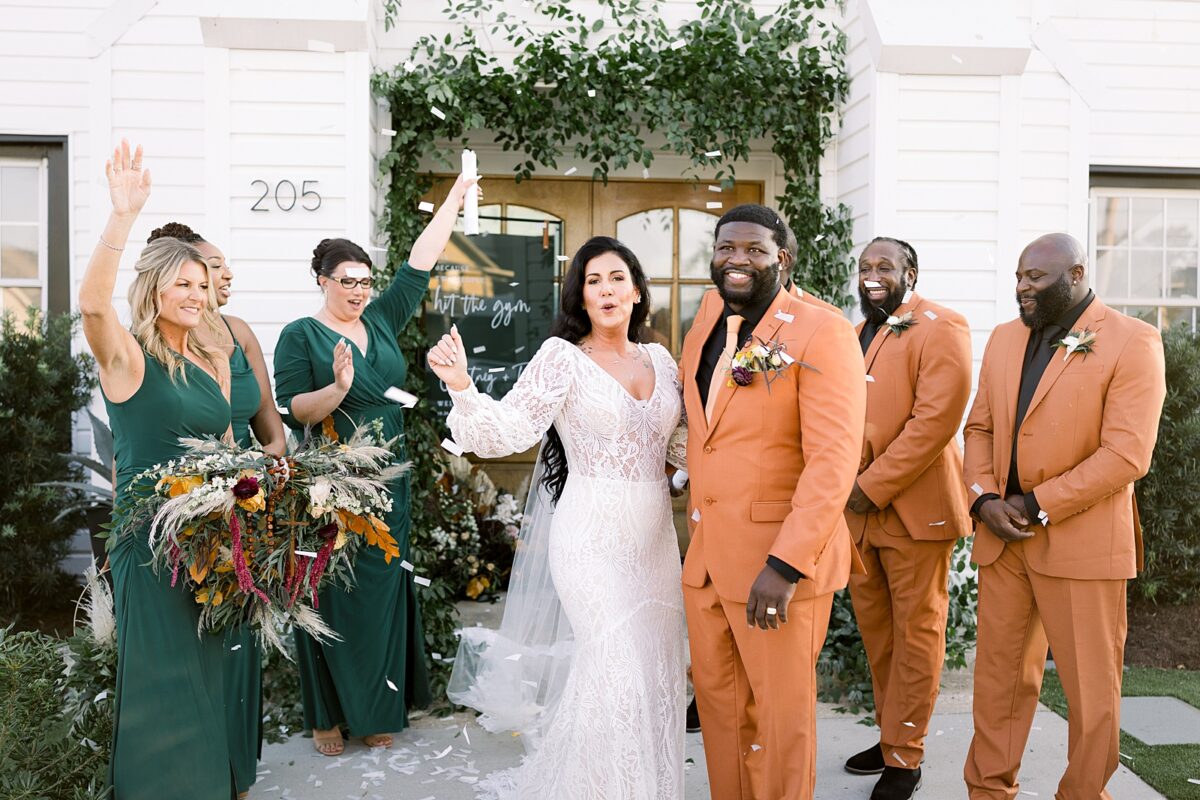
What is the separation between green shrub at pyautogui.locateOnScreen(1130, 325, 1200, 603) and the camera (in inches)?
255

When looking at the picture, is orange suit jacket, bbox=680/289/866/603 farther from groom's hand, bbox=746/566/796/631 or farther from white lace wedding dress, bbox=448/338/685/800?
white lace wedding dress, bbox=448/338/685/800

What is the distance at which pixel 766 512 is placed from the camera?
3.06 metres

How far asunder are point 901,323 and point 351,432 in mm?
2455

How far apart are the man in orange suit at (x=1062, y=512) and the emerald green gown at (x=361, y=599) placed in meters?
2.53

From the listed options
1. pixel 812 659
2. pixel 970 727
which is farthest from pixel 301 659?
pixel 970 727

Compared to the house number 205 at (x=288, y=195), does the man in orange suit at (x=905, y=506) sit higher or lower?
lower

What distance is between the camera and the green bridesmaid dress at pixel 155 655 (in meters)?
3.22

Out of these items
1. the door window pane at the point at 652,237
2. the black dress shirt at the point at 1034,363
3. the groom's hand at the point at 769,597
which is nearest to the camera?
the groom's hand at the point at 769,597

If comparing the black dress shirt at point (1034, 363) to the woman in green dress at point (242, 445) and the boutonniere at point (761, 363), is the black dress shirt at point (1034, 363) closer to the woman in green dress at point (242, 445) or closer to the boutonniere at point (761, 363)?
the boutonniere at point (761, 363)

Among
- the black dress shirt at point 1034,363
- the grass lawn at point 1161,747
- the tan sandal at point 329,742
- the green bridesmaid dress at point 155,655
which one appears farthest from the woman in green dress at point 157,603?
the grass lawn at point 1161,747

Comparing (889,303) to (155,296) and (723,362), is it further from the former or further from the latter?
(155,296)

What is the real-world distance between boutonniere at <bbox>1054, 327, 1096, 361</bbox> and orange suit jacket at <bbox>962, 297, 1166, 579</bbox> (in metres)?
0.02

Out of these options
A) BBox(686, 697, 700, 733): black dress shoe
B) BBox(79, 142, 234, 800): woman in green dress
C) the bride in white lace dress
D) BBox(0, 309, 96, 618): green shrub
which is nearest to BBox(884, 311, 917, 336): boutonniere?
the bride in white lace dress

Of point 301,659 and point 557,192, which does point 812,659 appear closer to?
point 301,659
